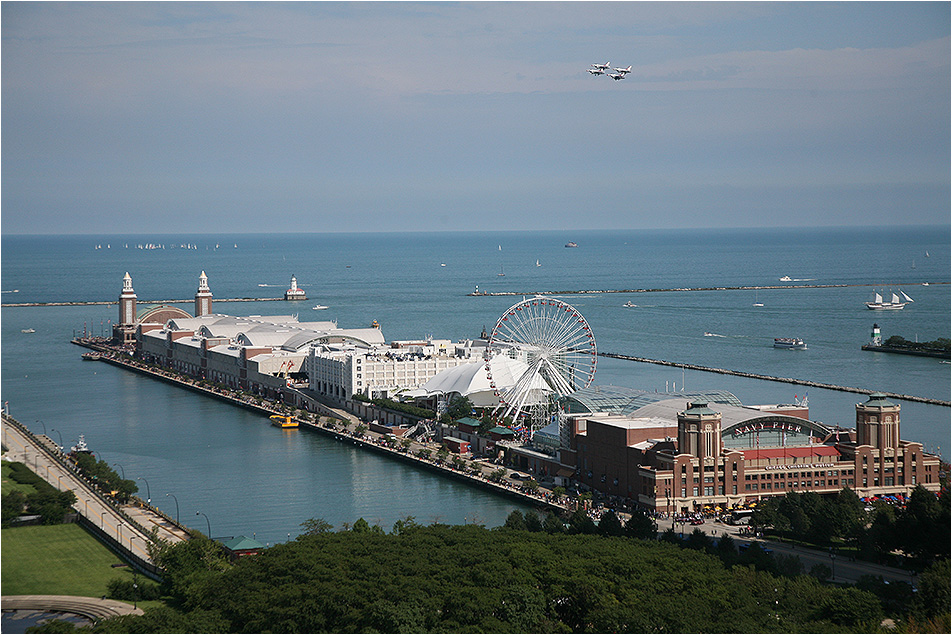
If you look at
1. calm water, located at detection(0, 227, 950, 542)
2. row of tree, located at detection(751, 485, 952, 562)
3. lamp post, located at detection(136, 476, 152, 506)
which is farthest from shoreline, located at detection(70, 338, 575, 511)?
lamp post, located at detection(136, 476, 152, 506)

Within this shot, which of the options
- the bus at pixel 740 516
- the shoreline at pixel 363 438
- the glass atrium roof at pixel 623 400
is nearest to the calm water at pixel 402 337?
the shoreline at pixel 363 438

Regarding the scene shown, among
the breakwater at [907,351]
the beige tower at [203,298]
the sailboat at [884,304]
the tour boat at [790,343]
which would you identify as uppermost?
the beige tower at [203,298]

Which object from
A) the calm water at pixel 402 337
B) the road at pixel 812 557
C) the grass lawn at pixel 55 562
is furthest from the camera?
the calm water at pixel 402 337

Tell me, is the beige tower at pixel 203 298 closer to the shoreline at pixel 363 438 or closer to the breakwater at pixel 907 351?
the shoreline at pixel 363 438

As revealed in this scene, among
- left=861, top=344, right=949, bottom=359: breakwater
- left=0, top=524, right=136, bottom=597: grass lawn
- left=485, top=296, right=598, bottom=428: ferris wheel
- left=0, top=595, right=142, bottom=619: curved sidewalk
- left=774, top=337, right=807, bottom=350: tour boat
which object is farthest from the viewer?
left=774, top=337, right=807, bottom=350: tour boat

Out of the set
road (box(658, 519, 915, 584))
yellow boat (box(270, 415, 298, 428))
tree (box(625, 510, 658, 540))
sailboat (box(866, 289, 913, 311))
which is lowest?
road (box(658, 519, 915, 584))

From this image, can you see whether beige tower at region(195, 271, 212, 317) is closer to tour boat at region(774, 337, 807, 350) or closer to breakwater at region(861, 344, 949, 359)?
tour boat at region(774, 337, 807, 350)

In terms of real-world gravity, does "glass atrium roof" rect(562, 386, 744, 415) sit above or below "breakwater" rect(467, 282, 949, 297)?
below

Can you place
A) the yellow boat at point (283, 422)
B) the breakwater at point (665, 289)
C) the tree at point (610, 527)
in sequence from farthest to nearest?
1. the breakwater at point (665, 289)
2. the yellow boat at point (283, 422)
3. the tree at point (610, 527)
